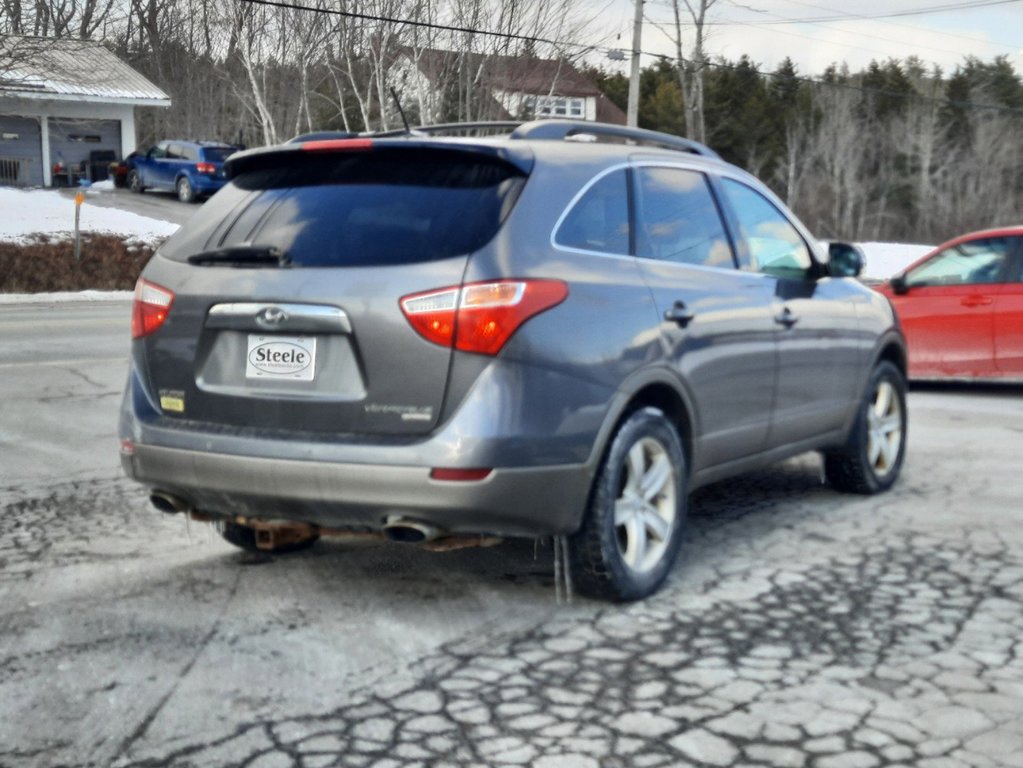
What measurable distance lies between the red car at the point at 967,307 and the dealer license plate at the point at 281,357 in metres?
7.56

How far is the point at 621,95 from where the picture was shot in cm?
8762

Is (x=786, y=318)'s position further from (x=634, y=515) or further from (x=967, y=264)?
(x=967, y=264)

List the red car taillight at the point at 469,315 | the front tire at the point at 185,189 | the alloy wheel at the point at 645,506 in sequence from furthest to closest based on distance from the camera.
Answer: the front tire at the point at 185,189 < the alloy wheel at the point at 645,506 < the red car taillight at the point at 469,315

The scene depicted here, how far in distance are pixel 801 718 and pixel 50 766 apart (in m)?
2.06

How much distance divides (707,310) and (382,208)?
1529 millimetres

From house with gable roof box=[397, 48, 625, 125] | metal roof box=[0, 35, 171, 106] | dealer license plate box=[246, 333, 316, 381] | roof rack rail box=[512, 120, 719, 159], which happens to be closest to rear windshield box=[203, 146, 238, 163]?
metal roof box=[0, 35, 171, 106]

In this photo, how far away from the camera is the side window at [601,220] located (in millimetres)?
4887

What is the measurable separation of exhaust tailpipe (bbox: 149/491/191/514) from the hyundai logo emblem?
791 millimetres

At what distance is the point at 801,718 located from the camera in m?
3.85

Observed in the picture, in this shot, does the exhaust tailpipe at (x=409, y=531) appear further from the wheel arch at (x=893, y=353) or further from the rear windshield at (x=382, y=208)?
the wheel arch at (x=893, y=353)

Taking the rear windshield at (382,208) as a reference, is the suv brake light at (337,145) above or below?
above

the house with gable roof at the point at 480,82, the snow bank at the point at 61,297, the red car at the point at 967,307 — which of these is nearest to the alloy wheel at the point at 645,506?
the red car at the point at 967,307

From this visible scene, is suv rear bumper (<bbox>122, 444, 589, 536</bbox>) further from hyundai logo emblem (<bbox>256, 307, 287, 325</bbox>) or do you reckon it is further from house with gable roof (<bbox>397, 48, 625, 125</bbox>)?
house with gable roof (<bbox>397, 48, 625, 125</bbox>)

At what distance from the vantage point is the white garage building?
43.5 metres
